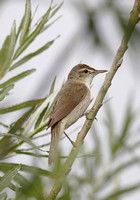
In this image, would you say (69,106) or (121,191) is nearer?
(121,191)

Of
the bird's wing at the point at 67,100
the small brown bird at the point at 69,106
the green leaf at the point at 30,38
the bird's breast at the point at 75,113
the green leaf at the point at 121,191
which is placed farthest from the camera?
the bird's breast at the point at 75,113

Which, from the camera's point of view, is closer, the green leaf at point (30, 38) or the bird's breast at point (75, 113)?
the green leaf at point (30, 38)

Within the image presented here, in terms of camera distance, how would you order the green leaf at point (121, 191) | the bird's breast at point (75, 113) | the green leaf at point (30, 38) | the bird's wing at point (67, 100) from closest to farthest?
1. the green leaf at point (121, 191)
2. the green leaf at point (30, 38)
3. the bird's wing at point (67, 100)
4. the bird's breast at point (75, 113)

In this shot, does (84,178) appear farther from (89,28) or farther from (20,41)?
(20,41)

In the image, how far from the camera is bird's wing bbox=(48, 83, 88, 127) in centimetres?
447

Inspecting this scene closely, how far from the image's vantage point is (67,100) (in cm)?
485

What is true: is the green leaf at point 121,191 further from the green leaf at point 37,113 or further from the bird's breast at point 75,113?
the bird's breast at point 75,113

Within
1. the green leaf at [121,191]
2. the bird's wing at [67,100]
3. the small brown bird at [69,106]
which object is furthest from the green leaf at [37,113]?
the green leaf at [121,191]

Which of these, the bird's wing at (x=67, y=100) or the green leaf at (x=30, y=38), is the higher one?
the bird's wing at (x=67, y=100)

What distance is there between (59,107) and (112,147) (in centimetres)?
350

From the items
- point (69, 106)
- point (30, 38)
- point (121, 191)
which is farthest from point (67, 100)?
point (121, 191)

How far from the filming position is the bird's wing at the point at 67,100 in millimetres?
4469

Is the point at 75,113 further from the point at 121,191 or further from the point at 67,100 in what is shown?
the point at 121,191

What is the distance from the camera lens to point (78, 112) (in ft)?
15.7
